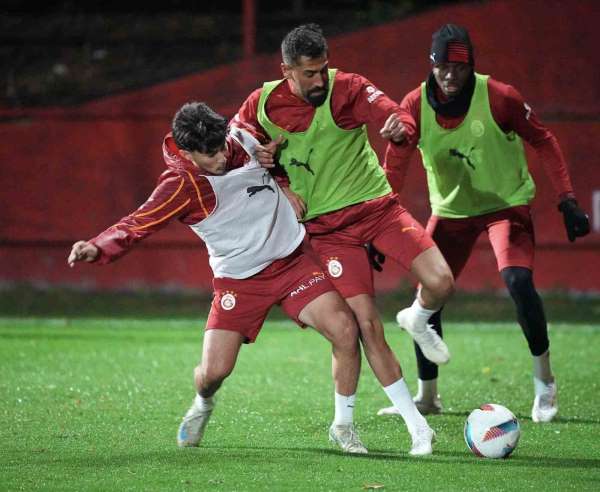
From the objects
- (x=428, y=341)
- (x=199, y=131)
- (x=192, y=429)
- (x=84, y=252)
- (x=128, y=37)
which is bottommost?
(x=128, y=37)

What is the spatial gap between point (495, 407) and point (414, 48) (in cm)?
906

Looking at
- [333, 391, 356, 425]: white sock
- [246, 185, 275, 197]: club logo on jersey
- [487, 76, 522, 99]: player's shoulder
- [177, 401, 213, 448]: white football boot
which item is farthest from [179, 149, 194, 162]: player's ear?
[487, 76, 522, 99]: player's shoulder

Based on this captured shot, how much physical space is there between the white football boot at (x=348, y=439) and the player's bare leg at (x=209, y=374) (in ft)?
2.18

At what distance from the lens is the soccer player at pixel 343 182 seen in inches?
258

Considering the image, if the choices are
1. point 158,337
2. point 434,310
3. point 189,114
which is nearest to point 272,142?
point 189,114

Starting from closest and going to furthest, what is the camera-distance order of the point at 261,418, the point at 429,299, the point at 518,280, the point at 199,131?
the point at 199,131, the point at 429,299, the point at 518,280, the point at 261,418

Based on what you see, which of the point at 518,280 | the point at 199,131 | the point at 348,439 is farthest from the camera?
the point at 518,280

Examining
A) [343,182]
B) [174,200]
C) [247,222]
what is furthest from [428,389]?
[174,200]

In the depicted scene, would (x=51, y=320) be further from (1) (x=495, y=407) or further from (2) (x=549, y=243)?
(1) (x=495, y=407)

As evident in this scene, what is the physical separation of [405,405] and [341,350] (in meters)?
0.45

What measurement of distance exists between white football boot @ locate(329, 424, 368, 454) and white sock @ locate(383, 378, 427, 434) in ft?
0.89

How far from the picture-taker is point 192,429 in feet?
21.9

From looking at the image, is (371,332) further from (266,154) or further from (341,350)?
(266,154)

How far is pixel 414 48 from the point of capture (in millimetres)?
14875
